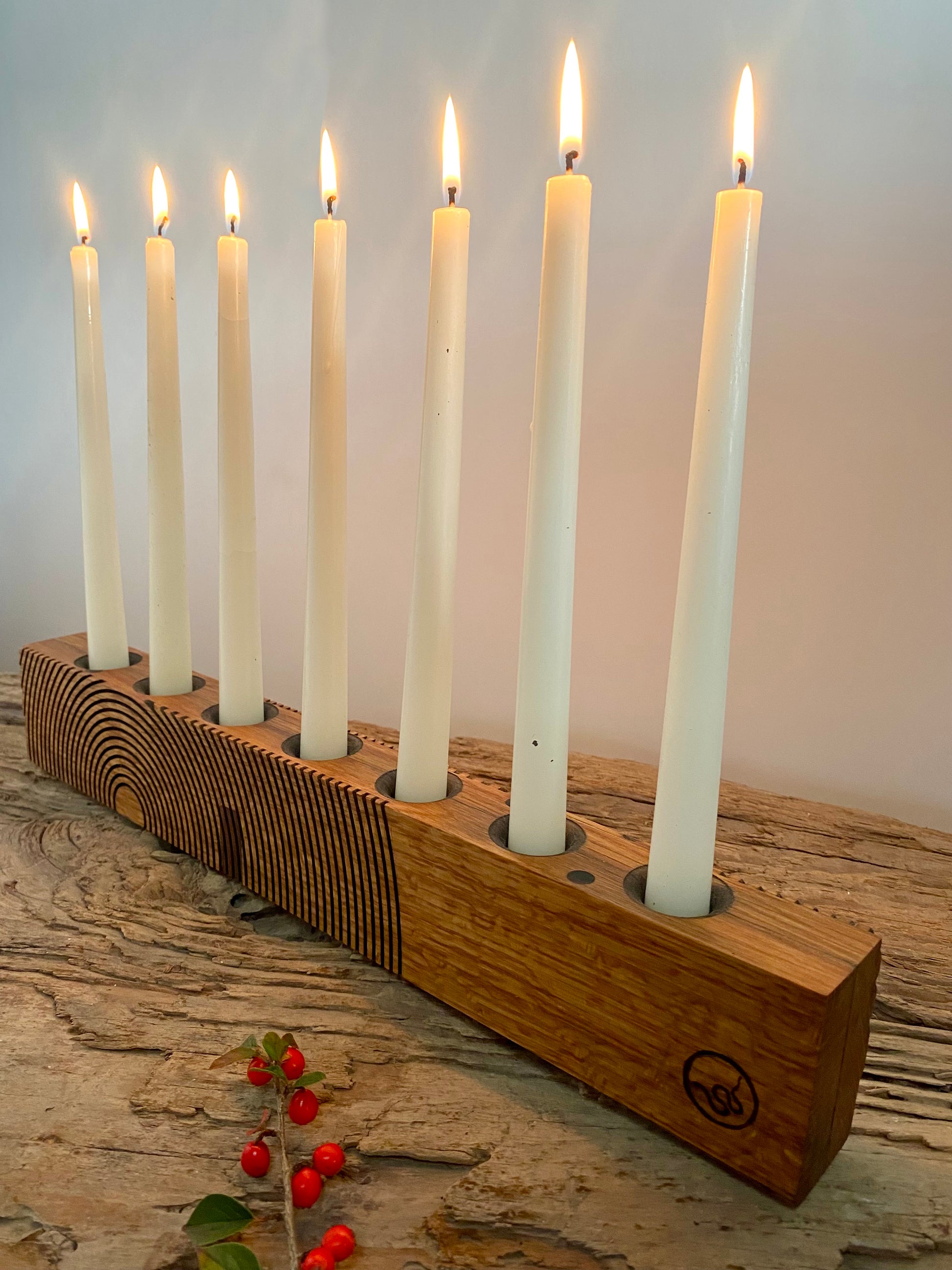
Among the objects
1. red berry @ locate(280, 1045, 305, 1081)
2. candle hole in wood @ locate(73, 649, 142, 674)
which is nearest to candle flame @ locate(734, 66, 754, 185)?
red berry @ locate(280, 1045, 305, 1081)

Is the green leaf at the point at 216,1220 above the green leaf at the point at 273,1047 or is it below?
below

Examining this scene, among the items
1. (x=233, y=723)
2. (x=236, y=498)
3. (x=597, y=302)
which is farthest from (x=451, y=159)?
(x=597, y=302)

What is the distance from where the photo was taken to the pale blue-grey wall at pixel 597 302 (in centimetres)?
71

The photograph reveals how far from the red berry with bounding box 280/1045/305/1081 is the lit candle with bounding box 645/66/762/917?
0.49 ft

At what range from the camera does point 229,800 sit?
0.55m

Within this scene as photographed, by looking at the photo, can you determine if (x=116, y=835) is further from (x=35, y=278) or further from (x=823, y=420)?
(x=35, y=278)

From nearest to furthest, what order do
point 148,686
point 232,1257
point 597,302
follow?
point 232,1257 → point 148,686 → point 597,302

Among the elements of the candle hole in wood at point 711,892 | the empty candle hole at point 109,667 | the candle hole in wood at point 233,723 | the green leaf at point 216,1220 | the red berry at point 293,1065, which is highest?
the empty candle hole at point 109,667

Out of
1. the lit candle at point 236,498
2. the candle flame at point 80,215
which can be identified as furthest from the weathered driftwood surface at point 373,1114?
the candle flame at point 80,215

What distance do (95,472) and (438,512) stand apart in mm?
299

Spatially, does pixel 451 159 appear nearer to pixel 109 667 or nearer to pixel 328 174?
pixel 328 174

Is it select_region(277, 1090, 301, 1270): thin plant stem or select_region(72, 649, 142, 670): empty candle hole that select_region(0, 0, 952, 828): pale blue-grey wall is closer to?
select_region(72, 649, 142, 670): empty candle hole

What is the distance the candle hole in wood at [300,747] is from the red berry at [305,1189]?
20cm

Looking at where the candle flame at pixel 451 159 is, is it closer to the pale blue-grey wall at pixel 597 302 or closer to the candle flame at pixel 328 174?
the candle flame at pixel 328 174
